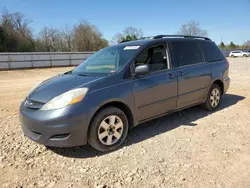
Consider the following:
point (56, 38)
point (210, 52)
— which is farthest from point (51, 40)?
point (210, 52)

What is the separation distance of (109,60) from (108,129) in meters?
1.37

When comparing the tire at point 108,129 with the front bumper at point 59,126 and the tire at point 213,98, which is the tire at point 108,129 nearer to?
the front bumper at point 59,126

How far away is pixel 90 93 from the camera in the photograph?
306 centimetres

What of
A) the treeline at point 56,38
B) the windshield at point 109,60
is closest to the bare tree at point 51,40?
the treeline at point 56,38

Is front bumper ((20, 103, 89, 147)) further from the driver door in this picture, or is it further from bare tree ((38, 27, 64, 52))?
bare tree ((38, 27, 64, 52))

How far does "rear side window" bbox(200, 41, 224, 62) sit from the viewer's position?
5.02 metres

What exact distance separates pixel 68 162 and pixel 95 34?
138ft

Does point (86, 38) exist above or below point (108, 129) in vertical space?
above

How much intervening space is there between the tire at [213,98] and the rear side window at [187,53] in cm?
83

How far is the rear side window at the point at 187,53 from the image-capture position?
4.31 m

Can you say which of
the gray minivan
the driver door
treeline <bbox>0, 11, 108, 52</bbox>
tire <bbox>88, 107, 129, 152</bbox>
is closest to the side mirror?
the gray minivan

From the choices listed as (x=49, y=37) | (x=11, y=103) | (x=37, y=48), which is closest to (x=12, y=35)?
(x=37, y=48)

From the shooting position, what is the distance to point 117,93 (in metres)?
3.28

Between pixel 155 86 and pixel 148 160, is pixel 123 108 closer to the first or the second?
pixel 155 86
